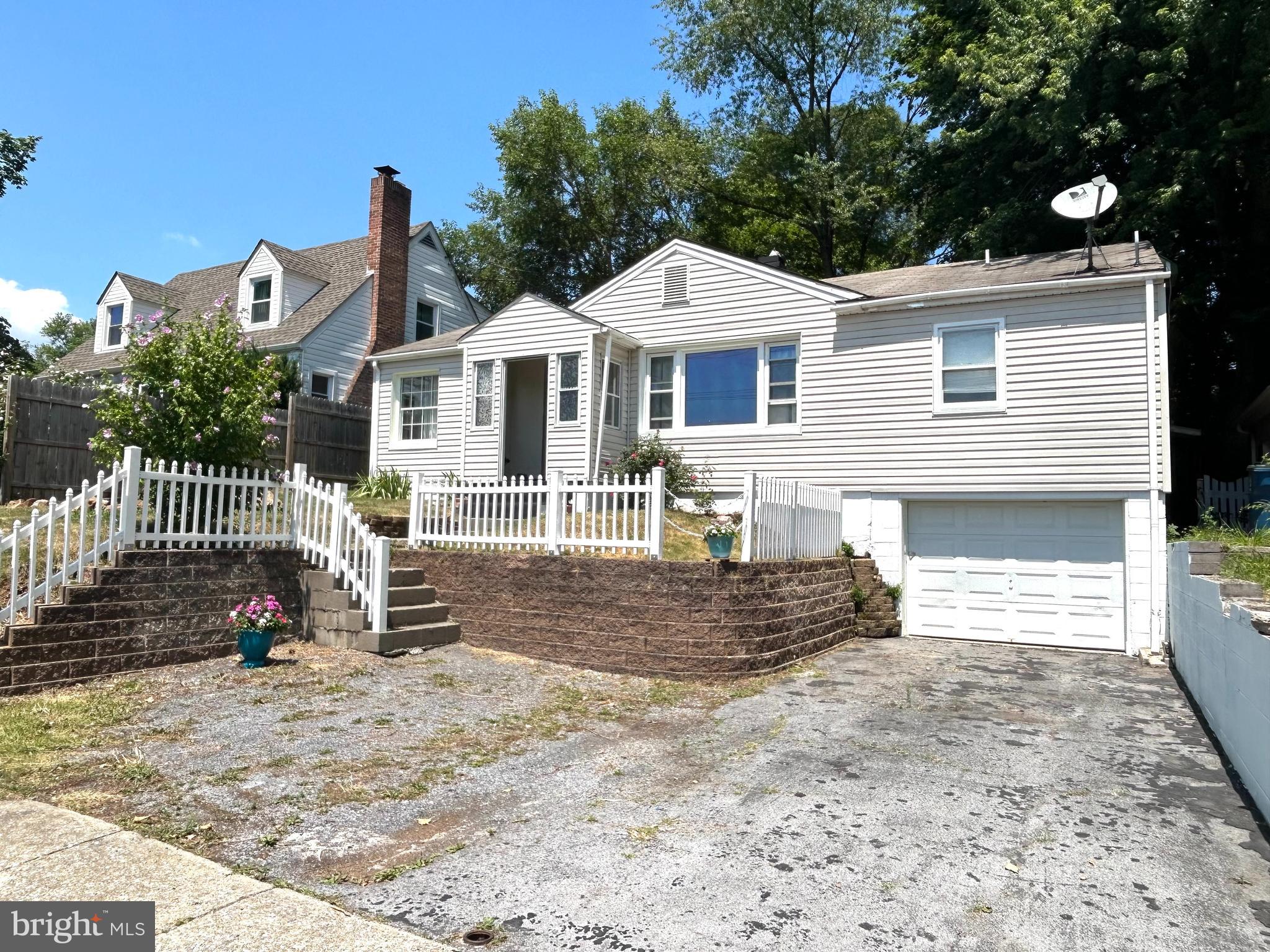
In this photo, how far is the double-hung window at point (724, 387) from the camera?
14.2m

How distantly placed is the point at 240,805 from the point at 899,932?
11.6 ft

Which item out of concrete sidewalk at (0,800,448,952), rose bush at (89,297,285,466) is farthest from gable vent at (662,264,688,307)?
concrete sidewalk at (0,800,448,952)

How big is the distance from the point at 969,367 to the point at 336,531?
8.98 metres

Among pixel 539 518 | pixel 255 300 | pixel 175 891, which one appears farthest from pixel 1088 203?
pixel 255 300

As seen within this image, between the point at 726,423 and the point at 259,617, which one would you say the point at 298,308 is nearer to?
the point at 726,423

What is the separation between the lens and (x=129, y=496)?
8227 mm

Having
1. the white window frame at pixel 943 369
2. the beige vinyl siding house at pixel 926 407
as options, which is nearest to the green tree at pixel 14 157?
the beige vinyl siding house at pixel 926 407

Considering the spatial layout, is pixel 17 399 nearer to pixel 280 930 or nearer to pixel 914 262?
pixel 280 930

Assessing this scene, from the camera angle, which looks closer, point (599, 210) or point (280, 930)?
point (280, 930)

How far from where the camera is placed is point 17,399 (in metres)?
13.1

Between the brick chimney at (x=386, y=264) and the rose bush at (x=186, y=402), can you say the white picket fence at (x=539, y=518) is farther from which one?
the brick chimney at (x=386, y=264)

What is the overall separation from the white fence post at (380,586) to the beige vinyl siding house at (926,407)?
5.60 m

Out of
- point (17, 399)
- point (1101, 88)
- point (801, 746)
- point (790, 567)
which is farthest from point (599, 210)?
point (801, 746)

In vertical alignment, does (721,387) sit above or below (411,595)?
above
